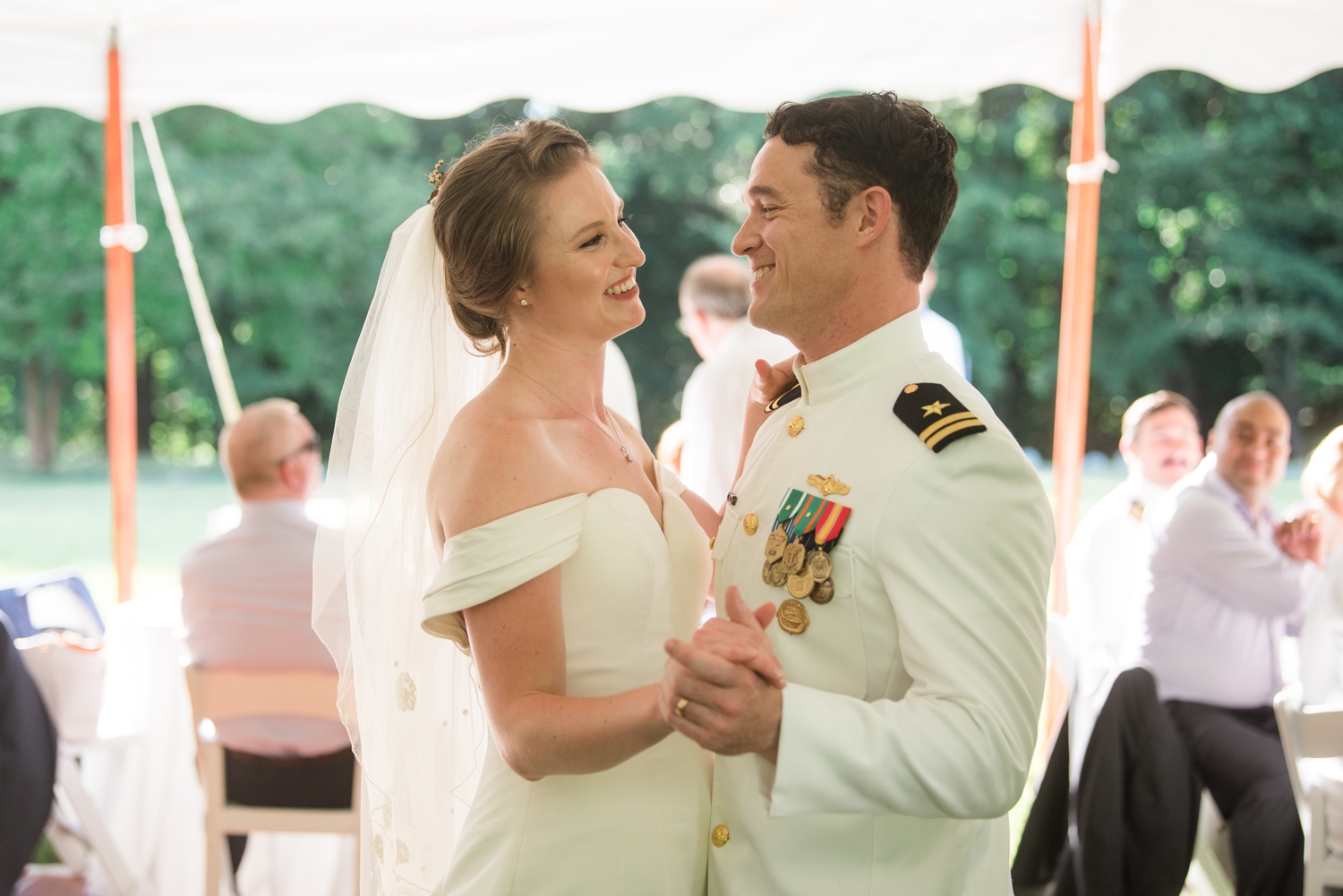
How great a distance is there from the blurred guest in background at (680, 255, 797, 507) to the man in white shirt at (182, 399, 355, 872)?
1597mm

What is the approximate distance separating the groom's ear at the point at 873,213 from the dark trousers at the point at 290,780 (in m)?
2.47

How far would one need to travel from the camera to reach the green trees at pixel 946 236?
17.2m

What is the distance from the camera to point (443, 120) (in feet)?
65.1

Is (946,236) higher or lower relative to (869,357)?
higher

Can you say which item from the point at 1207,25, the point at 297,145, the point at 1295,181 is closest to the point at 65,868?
the point at 1207,25

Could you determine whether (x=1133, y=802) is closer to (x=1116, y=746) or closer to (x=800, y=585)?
(x=1116, y=746)

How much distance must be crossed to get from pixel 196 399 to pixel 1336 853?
2027 centimetres

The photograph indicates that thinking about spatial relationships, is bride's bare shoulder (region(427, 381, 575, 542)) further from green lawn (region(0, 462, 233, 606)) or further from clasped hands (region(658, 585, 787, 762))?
green lawn (region(0, 462, 233, 606))

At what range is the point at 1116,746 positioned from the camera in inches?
134

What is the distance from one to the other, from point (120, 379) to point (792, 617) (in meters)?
4.12

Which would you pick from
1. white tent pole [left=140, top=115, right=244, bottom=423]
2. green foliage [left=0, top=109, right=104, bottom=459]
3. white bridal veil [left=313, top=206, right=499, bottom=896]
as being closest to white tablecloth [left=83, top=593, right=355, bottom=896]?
white tent pole [left=140, top=115, right=244, bottom=423]

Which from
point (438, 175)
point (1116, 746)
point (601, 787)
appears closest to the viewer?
point (601, 787)

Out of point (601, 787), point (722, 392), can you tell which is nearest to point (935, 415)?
point (601, 787)

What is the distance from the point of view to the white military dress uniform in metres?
1.42
